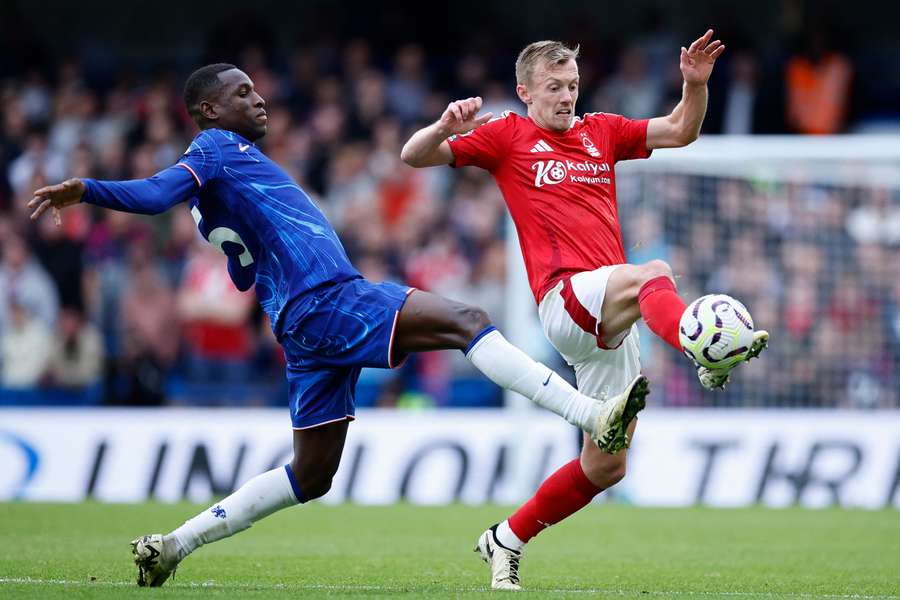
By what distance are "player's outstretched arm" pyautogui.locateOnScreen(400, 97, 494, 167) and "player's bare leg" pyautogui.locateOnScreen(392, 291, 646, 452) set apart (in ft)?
2.55

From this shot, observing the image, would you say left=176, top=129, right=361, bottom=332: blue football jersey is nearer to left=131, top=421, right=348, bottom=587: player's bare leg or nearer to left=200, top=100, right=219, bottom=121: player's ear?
left=200, top=100, right=219, bottom=121: player's ear

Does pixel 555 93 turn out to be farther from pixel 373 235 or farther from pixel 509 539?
pixel 373 235

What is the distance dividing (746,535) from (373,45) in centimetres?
1061

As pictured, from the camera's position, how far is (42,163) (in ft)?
57.3

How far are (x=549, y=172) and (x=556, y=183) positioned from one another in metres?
0.07

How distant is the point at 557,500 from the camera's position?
286 inches

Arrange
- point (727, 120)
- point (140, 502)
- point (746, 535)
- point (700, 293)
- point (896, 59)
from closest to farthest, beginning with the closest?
point (746, 535), point (140, 502), point (700, 293), point (727, 120), point (896, 59)

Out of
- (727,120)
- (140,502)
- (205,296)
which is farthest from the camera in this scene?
(727,120)

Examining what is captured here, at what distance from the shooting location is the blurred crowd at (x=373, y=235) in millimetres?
14141

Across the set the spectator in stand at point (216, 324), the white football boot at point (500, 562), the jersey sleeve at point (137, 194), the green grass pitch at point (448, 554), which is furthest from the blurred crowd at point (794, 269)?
the jersey sleeve at point (137, 194)

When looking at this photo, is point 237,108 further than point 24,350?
No

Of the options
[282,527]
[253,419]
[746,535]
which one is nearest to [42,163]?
[253,419]

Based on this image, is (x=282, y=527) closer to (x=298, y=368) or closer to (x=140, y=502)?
(x=140, y=502)

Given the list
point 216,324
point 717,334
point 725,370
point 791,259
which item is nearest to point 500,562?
point 725,370
